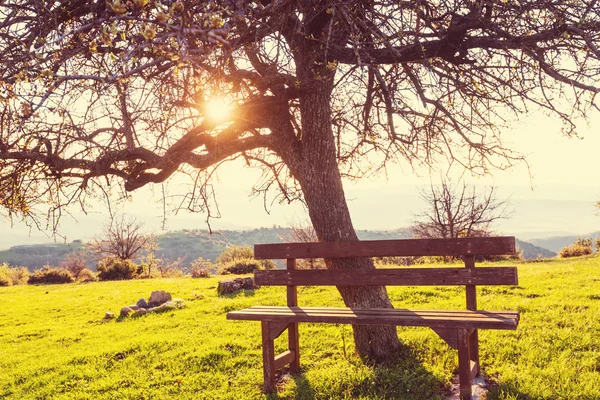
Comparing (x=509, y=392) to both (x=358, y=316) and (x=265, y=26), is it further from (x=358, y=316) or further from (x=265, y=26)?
(x=265, y=26)

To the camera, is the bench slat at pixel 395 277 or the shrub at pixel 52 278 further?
the shrub at pixel 52 278

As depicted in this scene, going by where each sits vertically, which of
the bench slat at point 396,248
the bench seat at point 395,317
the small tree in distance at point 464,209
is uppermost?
the small tree in distance at point 464,209

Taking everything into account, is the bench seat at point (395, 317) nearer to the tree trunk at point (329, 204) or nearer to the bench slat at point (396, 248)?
the bench slat at point (396, 248)

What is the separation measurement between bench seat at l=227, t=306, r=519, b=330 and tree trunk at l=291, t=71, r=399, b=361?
823mm

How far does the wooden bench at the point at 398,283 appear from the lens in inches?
186

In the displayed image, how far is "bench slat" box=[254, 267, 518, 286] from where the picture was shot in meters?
5.07

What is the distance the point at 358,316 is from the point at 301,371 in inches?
59.9

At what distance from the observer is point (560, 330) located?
6.72 meters

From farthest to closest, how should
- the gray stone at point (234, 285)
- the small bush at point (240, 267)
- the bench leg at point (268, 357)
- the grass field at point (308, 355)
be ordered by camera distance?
1. the small bush at point (240, 267)
2. the gray stone at point (234, 285)
3. the bench leg at point (268, 357)
4. the grass field at point (308, 355)

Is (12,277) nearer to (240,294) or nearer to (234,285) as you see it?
(234,285)

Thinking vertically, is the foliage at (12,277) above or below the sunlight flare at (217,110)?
below

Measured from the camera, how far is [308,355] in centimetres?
683

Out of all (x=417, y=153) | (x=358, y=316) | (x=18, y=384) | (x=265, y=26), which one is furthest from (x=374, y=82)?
(x=18, y=384)

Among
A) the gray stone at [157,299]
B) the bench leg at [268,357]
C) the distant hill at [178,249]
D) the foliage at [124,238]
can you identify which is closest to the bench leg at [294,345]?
the bench leg at [268,357]
